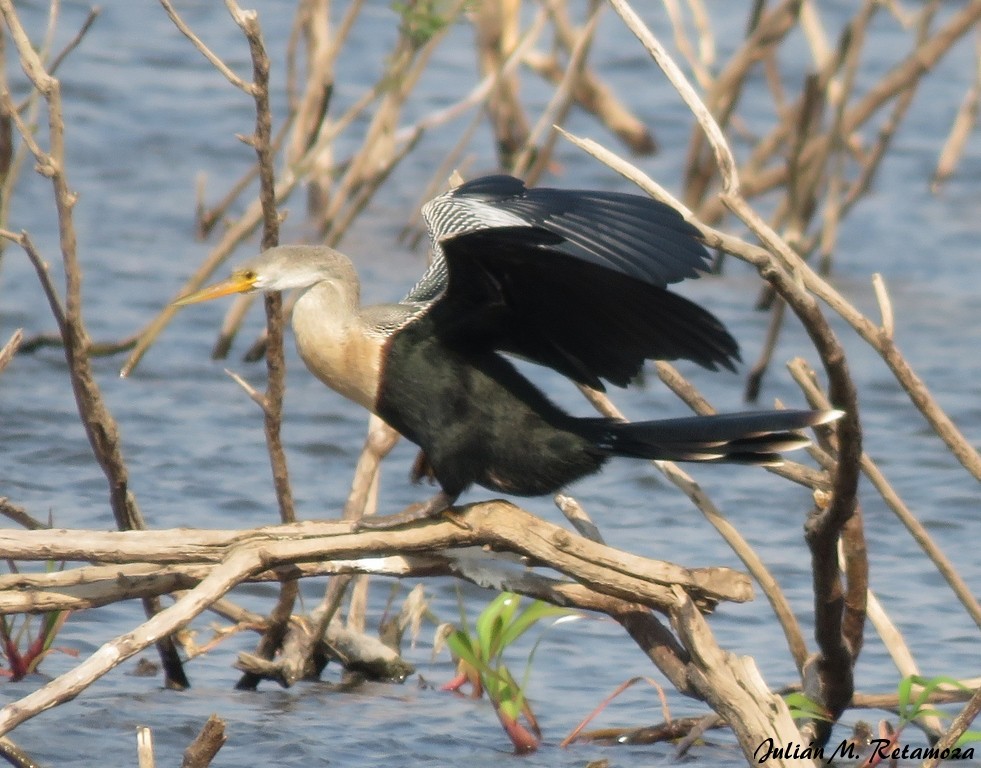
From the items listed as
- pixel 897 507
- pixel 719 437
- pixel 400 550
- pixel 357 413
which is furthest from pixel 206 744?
pixel 357 413

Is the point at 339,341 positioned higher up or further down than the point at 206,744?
higher up

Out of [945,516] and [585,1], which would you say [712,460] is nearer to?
[945,516]

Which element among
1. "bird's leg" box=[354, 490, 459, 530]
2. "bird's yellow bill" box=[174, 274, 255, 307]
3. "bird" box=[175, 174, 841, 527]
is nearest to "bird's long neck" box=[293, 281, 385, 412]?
"bird" box=[175, 174, 841, 527]

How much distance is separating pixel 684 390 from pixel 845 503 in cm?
67

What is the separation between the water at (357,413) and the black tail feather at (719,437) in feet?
2.80

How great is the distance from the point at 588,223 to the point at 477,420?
45 centimetres

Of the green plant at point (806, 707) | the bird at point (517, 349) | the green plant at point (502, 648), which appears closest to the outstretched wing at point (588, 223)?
the bird at point (517, 349)

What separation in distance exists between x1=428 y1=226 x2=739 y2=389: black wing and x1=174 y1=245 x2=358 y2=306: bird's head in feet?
0.80

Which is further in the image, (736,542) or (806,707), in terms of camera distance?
(736,542)

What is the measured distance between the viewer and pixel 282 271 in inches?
123

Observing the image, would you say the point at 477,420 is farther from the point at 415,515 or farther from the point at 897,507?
the point at 897,507

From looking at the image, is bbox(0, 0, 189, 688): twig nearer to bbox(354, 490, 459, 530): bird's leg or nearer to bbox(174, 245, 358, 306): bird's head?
bbox(174, 245, 358, 306): bird's head

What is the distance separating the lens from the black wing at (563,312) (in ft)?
9.02

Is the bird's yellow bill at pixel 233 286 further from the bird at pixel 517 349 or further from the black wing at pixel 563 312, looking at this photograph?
the black wing at pixel 563 312
